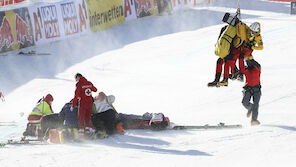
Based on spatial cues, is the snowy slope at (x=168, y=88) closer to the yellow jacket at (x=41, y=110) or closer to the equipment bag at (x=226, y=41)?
the yellow jacket at (x=41, y=110)

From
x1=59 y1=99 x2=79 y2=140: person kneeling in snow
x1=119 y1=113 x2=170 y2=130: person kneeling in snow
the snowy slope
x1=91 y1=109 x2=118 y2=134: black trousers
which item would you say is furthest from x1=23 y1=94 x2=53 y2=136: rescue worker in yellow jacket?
x1=119 y1=113 x2=170 y2=130: person kneeling in snow

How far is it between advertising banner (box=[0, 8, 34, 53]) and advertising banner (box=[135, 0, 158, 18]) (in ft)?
25.3

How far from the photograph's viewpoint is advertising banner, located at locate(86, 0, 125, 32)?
24.2 meters

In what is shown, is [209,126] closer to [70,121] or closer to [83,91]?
[83,91]

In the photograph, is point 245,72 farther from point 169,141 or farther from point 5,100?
point 5,100

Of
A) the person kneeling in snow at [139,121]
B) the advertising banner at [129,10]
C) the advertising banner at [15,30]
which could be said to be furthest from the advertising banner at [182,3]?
the person kneeling in snow at [139,121]

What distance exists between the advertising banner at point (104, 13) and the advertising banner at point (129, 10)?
239 mm

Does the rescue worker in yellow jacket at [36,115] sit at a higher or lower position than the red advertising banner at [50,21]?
lower

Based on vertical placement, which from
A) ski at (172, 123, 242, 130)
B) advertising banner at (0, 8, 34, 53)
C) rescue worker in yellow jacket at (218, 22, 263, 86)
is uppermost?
advertising banner at (0, 8, 34, 53)

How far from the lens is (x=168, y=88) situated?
14516 millimetres

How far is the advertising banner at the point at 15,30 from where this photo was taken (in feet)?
64.5

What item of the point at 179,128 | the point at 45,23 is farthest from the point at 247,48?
the point at 45,23

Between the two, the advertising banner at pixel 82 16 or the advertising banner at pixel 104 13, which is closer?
the advertising banner at pixel 82 16

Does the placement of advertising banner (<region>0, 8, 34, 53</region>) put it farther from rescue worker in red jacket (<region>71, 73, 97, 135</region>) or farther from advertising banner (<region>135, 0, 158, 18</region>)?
rescue worker in red jacket (<region>71, 73, 97, 135</region>)
